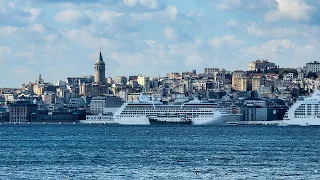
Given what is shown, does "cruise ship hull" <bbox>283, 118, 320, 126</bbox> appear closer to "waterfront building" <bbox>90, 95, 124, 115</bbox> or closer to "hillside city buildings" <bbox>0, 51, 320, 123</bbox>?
"hillside city buildings" <bbox>0, 51, 320, 123</bbox>

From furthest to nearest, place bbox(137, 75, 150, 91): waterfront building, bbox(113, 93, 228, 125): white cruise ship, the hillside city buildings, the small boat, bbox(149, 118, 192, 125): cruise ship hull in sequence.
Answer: bbox(137, 75, 150, 91): waterfront building
the hillside city buildings
bbox(113, 93, 228, 125): white cruise ship
the small boat
bbox(149, 118, 192, 125): cruise ship hull

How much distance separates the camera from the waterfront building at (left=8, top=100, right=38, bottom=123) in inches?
5340

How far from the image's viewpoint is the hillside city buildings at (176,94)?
135 m

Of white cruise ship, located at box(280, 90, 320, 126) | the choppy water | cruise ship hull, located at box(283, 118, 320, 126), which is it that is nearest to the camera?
the choppy water

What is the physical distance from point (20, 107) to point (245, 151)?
8581cm

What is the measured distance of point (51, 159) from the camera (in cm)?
4716

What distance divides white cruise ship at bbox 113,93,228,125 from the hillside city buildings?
9778 mm

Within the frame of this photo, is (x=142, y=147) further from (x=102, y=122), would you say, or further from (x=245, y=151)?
(x=102, y=122)

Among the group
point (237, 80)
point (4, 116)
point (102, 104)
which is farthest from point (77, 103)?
point (237, 80)

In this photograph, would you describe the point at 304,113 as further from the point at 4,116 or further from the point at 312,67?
the point at 312,67

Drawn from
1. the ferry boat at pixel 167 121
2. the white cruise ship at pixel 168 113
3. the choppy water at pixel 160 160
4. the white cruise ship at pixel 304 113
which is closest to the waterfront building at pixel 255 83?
the white cruise ship at pixel 168 113

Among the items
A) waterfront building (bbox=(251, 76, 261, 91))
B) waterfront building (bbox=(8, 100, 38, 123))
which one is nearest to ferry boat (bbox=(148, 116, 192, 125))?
waterfront building (bbox=(8, 100, 38, 123))

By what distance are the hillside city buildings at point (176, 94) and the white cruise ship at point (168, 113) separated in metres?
9.78

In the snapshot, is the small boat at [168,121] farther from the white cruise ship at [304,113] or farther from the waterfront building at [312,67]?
the waterfront building at [312,67]
